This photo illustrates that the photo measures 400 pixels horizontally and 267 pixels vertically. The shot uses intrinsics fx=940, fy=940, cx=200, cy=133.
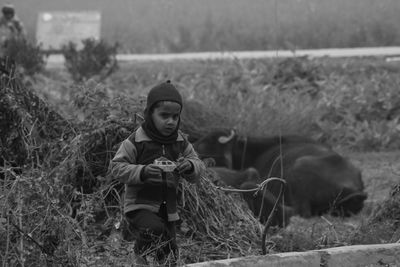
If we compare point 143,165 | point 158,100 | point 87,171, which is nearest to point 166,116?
point 158,100

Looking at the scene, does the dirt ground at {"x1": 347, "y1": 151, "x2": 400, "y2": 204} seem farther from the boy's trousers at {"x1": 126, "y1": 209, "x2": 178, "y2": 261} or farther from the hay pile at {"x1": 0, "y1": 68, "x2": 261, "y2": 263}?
the boy's trousers at {"x1": 126, "y1": 209, "x2": 178, "y2": 261}

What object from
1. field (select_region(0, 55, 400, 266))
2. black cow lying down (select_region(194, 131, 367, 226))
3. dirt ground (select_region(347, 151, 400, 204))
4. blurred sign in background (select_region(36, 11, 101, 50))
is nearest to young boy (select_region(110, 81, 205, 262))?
field (select_region(0, 55, 400, 266))

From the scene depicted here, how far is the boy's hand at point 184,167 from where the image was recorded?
5789mm

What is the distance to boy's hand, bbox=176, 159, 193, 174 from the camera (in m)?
5.79

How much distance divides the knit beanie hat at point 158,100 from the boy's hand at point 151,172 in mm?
318

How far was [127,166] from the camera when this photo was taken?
584 centimetres

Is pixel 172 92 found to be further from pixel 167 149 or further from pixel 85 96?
pixel 85 96

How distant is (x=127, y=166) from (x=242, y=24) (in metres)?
19.4

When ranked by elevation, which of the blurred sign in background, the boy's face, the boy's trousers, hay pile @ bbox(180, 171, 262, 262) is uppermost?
the boy's face

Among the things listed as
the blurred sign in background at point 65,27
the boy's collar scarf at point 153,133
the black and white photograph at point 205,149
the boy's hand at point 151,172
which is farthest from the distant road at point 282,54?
the boy's hand at point 151,172

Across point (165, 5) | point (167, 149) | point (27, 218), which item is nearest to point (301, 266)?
point (167, 149)

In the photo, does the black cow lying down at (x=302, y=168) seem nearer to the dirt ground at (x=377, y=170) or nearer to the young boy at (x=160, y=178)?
the dirt ground at (x=377, y=170)

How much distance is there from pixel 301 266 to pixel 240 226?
1390 millimetres

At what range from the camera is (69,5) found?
105 feet
